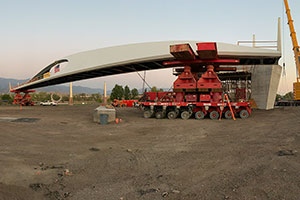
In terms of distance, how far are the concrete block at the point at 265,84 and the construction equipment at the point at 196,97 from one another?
8.06 m

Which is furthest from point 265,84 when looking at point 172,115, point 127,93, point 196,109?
point 127,93

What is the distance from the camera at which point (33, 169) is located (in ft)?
16.3

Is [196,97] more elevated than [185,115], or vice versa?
[196,97]

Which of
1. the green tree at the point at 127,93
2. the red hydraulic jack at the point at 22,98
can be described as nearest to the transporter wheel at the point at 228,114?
the red hydraulic jack at the point at 22,98

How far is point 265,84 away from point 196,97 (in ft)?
40.4

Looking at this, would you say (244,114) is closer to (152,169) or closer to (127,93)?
(152,169)

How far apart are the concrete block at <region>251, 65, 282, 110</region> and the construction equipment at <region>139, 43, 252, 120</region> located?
317 inches

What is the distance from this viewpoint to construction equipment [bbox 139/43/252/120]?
15477 millimetres

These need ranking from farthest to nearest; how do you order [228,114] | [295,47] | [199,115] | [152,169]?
[295,47] < [199,115] < [228,114] < [152,169]

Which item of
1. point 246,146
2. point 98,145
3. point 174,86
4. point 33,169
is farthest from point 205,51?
point 33,169

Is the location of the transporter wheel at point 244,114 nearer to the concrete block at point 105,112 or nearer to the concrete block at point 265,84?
the concrete block at point 265,84

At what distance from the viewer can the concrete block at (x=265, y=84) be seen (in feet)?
72.9

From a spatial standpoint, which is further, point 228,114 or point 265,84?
point 265,84

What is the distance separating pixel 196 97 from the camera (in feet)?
54.0
